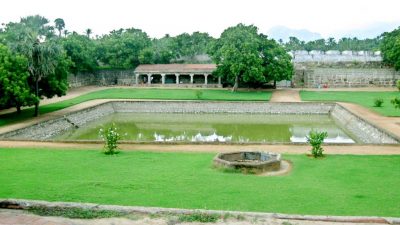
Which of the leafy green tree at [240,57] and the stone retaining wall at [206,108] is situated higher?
the leafy green tree at [240,57]

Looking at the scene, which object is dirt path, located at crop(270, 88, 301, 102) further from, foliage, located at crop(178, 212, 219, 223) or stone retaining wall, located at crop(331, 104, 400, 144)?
foliage, located at crop(178, 212, 219, 223)

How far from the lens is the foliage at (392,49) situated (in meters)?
55.0

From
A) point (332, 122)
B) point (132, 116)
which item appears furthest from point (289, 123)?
point (132, 116)

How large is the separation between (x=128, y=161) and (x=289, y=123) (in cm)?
2053

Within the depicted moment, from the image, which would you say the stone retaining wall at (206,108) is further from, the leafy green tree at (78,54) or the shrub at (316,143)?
the leafy green tree at (78,54)

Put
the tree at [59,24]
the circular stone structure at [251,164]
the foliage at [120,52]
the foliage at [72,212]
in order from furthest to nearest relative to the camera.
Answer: the tree at [59,24] → the foliage at [120,52] → the circular stone structure at [251,164] → the foliage at [72,212]

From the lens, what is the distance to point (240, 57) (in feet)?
162

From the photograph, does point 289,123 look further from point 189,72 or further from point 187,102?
point 189,72

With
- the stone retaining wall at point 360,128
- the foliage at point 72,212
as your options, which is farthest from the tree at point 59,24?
the foliage at point 72,212

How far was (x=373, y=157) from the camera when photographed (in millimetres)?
17703

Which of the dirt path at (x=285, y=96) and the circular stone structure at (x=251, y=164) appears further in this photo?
the dirt path at (x=285, y=96)

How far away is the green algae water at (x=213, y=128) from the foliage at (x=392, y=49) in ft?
72.3

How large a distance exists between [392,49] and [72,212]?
180ft

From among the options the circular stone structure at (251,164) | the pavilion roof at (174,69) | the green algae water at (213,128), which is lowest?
the green algae water at (213,128)
